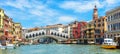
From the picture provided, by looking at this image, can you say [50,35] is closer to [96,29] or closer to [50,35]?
[50,35]

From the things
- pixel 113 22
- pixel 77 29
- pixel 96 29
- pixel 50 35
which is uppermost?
pixel 77 29

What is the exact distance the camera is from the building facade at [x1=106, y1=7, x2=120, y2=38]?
181 ft

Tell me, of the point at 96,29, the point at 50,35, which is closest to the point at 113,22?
the point at 96,29

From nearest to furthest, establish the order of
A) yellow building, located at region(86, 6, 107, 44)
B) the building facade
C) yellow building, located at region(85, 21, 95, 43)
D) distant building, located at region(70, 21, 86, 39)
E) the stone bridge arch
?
the building facade < yellow building, located at region(86, 6, 107, 44) < yellow building, located at region(85, 21, 95, 43) < distant building, located at region(70, 21, 86, 39) < the stone bridge arch

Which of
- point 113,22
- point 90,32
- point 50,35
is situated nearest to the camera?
point 113,22

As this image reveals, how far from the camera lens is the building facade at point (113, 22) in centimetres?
5532

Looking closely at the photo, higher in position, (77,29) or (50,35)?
(77,29)

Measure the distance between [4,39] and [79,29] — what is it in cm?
4942

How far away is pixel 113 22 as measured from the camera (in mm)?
57812

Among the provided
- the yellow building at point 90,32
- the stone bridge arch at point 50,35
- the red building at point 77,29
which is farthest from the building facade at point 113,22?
the stone bridge arch at point 50,35

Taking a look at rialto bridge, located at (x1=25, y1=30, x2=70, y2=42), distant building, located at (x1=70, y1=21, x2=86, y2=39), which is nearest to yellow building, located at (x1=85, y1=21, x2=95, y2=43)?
distant building, located at (x1=70, y1=21, x2=86, y2=39)

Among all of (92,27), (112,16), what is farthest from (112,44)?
(92,27)

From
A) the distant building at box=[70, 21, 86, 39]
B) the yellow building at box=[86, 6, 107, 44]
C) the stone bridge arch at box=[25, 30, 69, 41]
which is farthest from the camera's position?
the stone bridge arch at box=[25, 30, 69, 41]

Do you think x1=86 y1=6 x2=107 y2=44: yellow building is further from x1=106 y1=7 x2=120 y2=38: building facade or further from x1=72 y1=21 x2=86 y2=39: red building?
x1=106 y1=7 x2=120 y2=38: building facade
